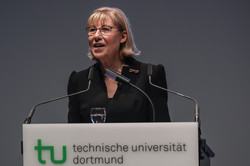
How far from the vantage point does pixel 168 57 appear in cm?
331

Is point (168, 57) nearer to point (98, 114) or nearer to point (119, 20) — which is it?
point (119, 20)

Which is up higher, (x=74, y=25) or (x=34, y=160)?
(x=74, y=25)

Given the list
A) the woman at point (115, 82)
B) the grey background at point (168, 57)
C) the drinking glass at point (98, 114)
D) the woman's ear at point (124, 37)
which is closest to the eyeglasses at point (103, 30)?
the woman at point (115, 82)

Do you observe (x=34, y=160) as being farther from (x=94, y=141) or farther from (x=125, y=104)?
(x=125, y=104)

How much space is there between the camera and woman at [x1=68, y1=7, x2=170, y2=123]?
2246 mm

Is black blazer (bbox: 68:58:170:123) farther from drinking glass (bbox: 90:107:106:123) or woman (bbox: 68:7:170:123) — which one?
drinking glass (bbox: 90:107:106:123)

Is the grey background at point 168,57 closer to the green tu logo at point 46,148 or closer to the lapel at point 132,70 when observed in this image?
the lapel at point 132,70

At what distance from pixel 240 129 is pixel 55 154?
2.15m

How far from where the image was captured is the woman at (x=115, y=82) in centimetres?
225

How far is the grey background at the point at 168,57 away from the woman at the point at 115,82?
831 mm

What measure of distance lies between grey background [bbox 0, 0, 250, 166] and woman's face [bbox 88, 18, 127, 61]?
0.94 m

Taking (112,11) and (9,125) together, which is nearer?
(112,11)

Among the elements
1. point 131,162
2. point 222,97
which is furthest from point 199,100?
point 131,162

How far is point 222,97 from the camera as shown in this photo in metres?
3.29
